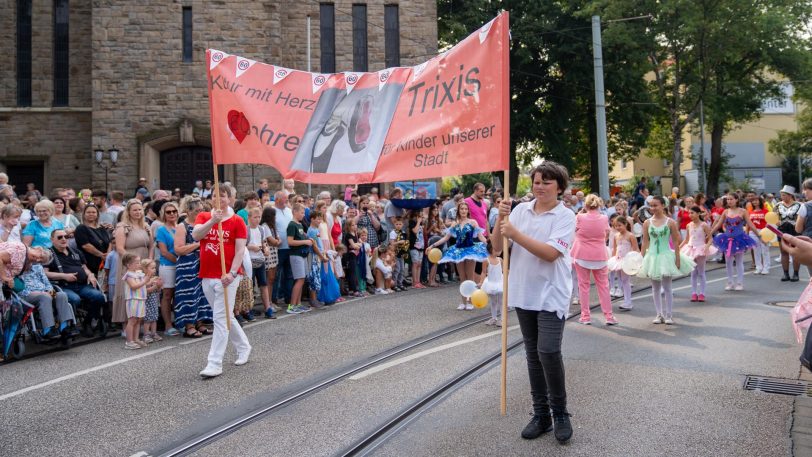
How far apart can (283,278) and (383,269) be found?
2394 millimetres

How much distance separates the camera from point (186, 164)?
26766mm

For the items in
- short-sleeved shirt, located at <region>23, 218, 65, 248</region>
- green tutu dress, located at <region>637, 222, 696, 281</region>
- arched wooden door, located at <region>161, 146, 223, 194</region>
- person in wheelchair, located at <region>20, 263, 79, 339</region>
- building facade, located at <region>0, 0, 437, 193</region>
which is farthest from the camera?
arched wooden door, located at <region>161, 146, 223, 194</region>

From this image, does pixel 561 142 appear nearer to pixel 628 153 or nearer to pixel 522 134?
pixel 522 134

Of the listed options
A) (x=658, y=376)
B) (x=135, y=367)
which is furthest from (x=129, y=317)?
(x=658, y=376)

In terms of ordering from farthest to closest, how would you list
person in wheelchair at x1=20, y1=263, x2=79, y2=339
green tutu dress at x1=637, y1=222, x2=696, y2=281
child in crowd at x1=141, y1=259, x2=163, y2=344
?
green tutu dress at x1=637, y1=222, x2=696, y2=281
child in crowd at x1=141, y1=259, x2=163, y2=344
person in wheelchair at x1=20, y1=263, x2=79, y2=339

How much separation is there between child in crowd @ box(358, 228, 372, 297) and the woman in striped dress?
4456 mm

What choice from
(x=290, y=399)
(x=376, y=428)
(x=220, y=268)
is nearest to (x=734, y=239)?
(x=220, y=268)

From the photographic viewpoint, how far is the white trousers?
728 centimetres

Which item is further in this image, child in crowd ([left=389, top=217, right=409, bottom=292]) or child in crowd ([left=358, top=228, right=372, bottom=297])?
Result: child in crowd ([left=389, top=217, right=409, bottom=292])

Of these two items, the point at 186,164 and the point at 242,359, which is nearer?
the point at 242,359

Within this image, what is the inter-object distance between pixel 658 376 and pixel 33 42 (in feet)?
91.7

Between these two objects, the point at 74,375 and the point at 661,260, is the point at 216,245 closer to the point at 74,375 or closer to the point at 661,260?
the point at 74,375

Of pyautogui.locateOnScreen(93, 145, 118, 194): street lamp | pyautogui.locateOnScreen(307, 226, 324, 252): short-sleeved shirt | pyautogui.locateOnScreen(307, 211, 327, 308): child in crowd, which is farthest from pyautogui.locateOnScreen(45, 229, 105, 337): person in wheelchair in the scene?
pyautogui.locateOnScreen(93, 145, 118, 194): street lamp

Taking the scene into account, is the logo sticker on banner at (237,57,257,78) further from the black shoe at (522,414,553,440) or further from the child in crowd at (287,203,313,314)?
the black shoe at (522,414,553,440)
